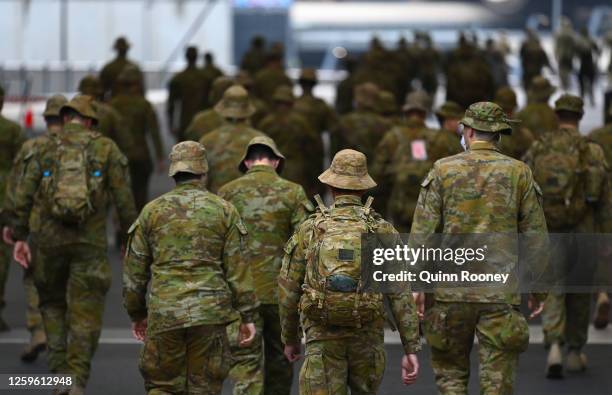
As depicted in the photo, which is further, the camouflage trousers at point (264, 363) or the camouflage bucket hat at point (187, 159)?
the camouflage trousers at point (264, 363)

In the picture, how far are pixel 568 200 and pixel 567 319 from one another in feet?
3.05

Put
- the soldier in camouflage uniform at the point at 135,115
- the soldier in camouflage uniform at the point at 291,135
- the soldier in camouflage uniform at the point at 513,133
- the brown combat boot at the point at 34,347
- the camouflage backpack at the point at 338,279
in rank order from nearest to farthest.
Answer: the camouflage backpack at the point at 338,279
the brown combat boot at the point at 34,347
the soldier in camouflage uniform at the point at 513,133
the soldier in camouflage uniform at the point at 291,135
the soldier in camouflage uniform at the point at 135,115

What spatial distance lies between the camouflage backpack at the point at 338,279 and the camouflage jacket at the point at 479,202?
0.82 metres

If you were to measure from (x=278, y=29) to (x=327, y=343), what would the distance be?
70.8 m

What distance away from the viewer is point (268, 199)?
10477 millimetres

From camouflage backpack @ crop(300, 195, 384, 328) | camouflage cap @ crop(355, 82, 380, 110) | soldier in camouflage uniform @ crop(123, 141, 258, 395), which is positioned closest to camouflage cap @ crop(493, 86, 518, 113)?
camouflage cap @ crop(355, 82, 380, 110)

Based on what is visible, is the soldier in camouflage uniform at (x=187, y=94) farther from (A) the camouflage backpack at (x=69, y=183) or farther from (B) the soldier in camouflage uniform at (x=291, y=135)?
(A) the camouflage backpack at (x=69, y=183)

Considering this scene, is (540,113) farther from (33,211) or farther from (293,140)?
(33,211)

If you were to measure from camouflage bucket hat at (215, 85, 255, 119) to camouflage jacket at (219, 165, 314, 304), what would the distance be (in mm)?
2951

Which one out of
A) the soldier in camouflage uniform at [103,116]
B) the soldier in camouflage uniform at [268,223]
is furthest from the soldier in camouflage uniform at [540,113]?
the soldier in camouflage uniform at [268,223]

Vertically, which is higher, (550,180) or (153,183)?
(550,180)

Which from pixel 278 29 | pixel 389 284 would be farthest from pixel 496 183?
pixel 278 29

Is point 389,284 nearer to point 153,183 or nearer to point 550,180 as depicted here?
point 550,180

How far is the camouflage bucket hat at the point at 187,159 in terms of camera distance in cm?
916
